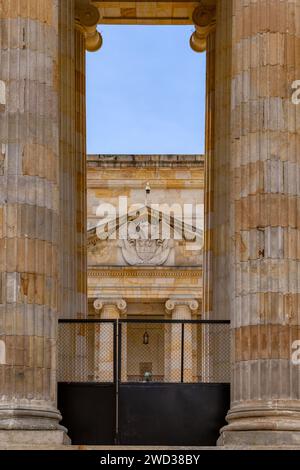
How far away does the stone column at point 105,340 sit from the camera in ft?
271

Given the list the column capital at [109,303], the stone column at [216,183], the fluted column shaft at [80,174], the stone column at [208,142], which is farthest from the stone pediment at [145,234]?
the stone column at [216,183]

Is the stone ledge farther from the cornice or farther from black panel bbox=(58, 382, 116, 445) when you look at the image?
black panel bbox=(58, 382, 116, 445)

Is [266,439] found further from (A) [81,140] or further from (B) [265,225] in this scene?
(A) [81,140]

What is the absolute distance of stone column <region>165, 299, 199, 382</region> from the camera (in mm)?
88250

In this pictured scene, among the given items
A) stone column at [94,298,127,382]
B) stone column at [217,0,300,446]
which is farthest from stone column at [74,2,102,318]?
stone column at [217,0,300,446]

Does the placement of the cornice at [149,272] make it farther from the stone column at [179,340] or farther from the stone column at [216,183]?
the stone column at [216,183]

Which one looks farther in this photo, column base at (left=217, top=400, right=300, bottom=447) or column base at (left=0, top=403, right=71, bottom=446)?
column base at (left=217, top=400, right=300, bottom=447)

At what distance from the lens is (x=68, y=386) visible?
46.3m

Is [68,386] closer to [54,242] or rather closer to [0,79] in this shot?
[54,242]

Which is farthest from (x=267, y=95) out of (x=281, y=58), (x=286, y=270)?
(x=286, y=270)

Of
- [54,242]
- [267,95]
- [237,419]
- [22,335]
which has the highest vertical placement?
[267,95]

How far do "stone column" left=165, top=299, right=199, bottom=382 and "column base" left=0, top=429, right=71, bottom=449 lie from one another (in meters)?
31.9

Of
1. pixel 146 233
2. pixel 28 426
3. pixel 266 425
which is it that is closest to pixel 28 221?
pixel 28 426

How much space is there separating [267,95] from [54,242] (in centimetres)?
820
